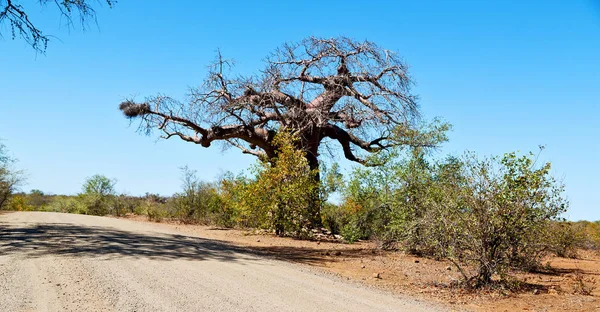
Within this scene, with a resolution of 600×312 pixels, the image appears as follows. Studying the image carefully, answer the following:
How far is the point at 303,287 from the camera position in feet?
24.3

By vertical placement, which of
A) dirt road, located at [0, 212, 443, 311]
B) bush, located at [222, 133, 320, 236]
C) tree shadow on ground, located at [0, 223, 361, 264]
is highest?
bush, located at [222, 133, 320, 236]

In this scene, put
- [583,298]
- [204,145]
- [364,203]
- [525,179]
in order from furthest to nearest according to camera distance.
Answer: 1. [204,145]
2. [364,203]
3. [525,179]
4. [583,298]

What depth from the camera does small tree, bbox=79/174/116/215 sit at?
108ft

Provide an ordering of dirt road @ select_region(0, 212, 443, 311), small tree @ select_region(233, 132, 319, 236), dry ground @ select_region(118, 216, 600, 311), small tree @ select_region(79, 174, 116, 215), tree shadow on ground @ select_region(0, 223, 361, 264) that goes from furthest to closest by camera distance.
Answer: small tree @ select_region(79, 174, 116, 215), small tree @ select_region(233, 132, 319, 236), tree shadow on ground @ select_region(0, 223, 361, 264), dry ground @ select_region(118, 216, 600, 311), dirt road @ select_region(0, 212, 443, 311)

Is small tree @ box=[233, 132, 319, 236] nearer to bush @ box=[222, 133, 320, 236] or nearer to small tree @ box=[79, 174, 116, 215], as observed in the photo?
bush @ box=[222, 133, 320, 236]

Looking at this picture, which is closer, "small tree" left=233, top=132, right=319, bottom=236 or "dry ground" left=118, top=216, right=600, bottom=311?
"dry ground" left=118, top=216, right=600, bottom=311

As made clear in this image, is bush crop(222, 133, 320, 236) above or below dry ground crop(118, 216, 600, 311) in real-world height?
above

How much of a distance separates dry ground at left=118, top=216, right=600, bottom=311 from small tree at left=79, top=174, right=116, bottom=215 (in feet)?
69.7

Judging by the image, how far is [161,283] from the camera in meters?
6.83

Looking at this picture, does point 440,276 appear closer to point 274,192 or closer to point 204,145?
point 274,192

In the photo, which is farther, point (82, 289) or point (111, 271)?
point (111, 271)

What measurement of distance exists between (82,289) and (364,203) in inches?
436

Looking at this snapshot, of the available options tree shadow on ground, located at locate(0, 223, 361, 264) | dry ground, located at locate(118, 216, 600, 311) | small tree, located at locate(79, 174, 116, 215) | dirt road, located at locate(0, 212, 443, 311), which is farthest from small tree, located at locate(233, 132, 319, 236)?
small tree, located at locate(79, 174, 116, 215)

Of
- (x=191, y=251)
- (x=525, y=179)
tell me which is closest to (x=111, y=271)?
(x=191, y=251)
